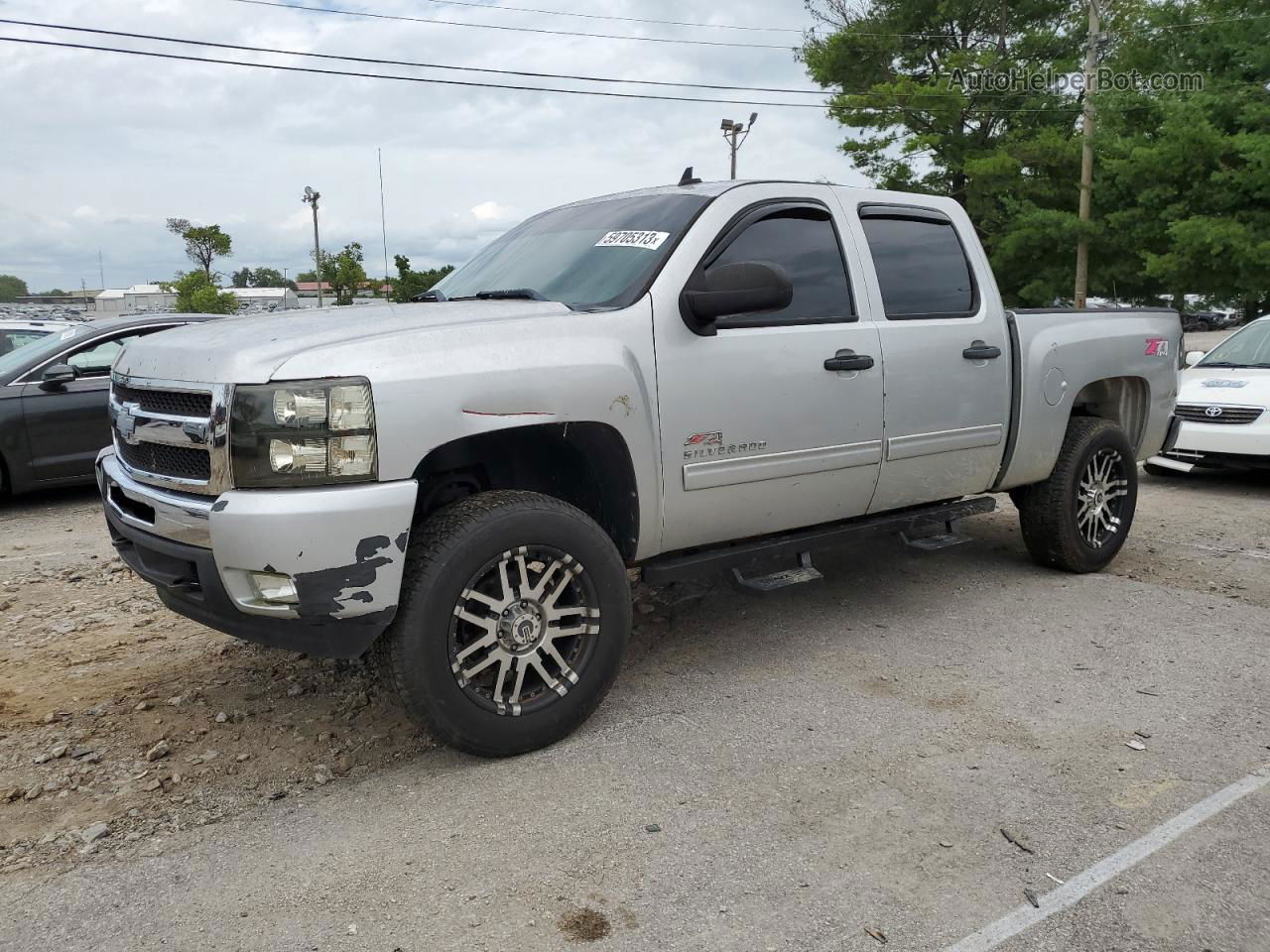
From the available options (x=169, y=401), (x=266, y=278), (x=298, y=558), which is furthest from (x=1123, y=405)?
(x=266, y=278)

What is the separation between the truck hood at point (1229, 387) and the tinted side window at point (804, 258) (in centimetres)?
531

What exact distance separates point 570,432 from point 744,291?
0.80 meters

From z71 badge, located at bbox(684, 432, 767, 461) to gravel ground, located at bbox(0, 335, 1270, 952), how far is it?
95cm

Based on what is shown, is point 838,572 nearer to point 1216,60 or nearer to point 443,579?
point 443,579

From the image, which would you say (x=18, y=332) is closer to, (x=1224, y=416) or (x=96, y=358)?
(x=96, y=358)

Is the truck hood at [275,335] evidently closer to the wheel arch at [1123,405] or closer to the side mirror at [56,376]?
the wheel arch at [1123,405]

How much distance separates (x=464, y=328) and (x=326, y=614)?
39.5 inches

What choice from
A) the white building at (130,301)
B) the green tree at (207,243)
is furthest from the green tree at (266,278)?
the green tree at (207,243)

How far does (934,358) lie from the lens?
4.53 m

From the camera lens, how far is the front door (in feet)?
12.2

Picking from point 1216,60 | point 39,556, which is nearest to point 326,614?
point 39,556

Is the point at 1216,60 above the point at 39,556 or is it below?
above

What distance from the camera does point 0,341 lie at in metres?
9.75

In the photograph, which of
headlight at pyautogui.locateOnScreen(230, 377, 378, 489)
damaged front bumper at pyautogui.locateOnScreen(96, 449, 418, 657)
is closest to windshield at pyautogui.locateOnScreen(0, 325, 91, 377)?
damaged front bumper at pyautogui.locateOnScreen(96, 449, 418, 657)
